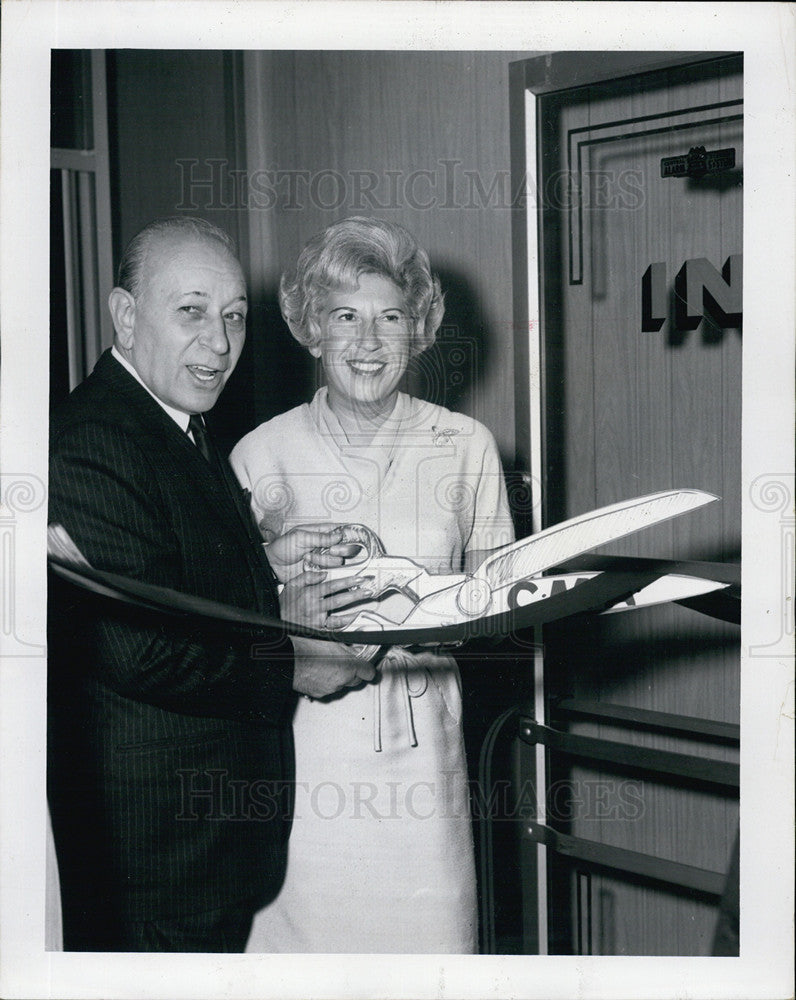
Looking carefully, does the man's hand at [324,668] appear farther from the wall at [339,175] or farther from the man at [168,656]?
the wall at [339,175]

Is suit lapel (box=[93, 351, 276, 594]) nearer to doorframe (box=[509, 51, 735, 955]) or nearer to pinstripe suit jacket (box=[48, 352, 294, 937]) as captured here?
pinstripe suit jacket (box=[48, 352, 294, 937])

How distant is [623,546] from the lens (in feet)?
5.48

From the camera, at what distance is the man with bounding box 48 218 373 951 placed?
164cm

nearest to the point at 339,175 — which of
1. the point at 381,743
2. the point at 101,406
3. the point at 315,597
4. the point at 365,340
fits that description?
the point at 365,340

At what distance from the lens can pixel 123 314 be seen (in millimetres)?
1657

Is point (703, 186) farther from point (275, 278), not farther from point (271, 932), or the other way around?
point (271, 932)

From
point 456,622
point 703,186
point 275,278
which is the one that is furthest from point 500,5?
point 456,622

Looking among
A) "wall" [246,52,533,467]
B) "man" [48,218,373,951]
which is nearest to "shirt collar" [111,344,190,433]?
"man" [48,218,373,951]

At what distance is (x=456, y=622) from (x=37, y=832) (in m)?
0.67

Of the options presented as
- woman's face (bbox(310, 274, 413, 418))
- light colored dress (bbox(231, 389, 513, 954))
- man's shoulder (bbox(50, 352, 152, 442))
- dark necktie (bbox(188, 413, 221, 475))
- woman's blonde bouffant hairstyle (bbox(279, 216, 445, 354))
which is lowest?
light colored dress (bbox(231, 389, 513, 954))

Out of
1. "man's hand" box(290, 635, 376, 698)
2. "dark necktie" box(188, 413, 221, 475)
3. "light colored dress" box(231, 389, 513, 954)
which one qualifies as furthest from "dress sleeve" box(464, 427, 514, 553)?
"dark necktie" box(188, 413, 221, 475)

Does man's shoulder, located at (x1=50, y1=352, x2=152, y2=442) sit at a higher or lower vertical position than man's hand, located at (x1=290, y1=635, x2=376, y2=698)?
higher

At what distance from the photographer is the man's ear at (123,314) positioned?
166 cm

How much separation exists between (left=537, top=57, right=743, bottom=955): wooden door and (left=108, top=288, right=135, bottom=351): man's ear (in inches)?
23.4
